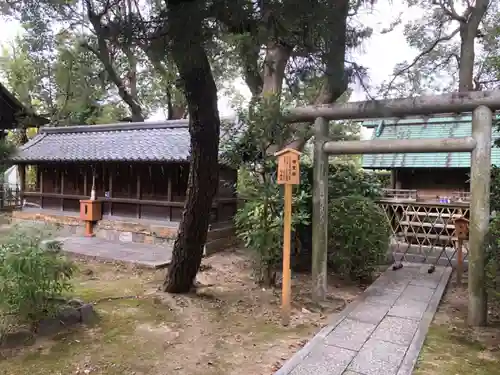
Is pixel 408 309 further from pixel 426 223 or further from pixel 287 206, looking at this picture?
pixel 426 223

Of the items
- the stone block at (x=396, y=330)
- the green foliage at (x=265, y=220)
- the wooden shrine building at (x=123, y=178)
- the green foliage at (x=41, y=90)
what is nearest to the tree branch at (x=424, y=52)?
the wooden shrine building at (x=123, y=178)

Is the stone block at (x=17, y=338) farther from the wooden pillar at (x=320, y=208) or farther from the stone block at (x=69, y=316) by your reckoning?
the wooden pillar at (x=320, y=208)

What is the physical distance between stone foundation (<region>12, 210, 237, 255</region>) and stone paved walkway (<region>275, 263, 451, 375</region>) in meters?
4.51

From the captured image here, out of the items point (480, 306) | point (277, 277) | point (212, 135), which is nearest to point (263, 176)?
point (212, 135)

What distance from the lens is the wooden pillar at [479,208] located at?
15.6 ft

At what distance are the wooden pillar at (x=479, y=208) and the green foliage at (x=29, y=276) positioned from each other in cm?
495

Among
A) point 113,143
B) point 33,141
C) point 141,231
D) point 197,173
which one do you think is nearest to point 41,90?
point 33,141

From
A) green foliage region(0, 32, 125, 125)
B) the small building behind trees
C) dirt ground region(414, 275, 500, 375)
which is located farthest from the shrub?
green foliage region(0, 32, 125, 125)

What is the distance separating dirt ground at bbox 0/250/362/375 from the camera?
3.61 metres

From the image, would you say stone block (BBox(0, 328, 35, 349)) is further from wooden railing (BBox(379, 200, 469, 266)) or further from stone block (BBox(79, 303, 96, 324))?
wooden railing (BBox(379, 200, 469, 266))

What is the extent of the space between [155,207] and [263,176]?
5134 millimetres

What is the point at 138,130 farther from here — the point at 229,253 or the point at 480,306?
the point at 480,306

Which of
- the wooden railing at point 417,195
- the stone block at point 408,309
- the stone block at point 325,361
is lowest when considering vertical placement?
the stone block at point 408,309

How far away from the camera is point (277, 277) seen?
722cm
